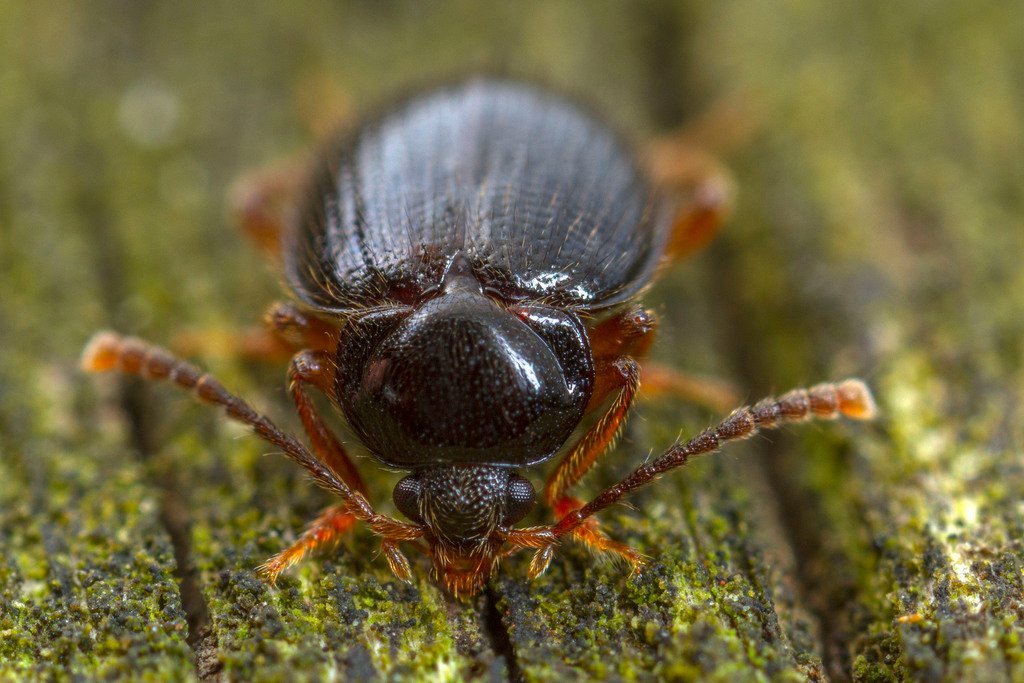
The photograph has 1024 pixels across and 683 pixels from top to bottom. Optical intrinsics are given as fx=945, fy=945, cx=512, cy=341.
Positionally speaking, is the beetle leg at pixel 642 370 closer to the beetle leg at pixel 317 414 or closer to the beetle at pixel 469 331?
the beetle at pixel 469 331

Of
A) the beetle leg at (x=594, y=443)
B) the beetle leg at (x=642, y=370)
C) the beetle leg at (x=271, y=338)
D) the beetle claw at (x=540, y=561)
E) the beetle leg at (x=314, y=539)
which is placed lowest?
the beetle claw at (x=540, y=561)

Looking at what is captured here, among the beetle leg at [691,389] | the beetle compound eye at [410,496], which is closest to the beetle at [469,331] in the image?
the beetle compound eye at [410,496]

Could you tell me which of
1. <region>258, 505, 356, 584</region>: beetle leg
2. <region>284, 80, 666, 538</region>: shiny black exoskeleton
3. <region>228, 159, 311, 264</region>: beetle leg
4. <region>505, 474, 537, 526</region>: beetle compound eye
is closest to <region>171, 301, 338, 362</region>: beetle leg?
<region>284, 80, 666, 538</region>: shiny black exoskeleton

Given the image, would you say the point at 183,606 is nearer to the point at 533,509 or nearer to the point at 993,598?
the point at 533,509

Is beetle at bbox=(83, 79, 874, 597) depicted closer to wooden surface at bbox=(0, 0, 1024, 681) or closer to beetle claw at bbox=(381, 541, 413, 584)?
beetle claw at bbox=(381, 541, 413, 584)

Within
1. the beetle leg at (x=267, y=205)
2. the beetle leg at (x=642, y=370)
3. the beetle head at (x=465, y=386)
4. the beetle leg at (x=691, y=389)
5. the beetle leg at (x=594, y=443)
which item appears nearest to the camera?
the beetle head at (x=465, y=386)

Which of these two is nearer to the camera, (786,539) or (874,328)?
(786,539)

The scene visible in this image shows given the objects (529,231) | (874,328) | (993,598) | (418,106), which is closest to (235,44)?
(418,106)
